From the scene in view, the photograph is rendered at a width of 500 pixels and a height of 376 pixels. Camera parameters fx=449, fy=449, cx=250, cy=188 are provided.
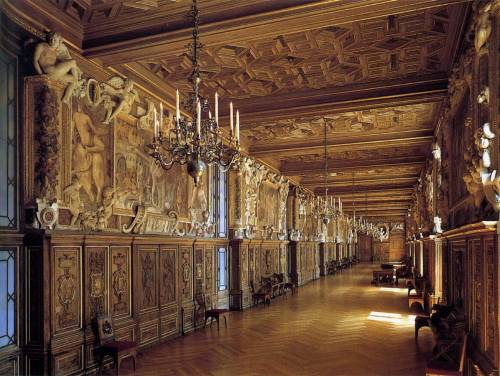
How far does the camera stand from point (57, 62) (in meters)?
5.89


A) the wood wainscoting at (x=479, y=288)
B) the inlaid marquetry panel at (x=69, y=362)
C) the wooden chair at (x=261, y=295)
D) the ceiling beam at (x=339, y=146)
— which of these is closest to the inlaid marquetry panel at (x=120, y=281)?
the inlaid marquetry panel at (x=69, y=362)

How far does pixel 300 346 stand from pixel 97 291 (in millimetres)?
3714

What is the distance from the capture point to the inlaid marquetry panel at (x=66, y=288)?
5832 millimetres

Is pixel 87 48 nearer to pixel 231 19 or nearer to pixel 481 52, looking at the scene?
pixel 231 19

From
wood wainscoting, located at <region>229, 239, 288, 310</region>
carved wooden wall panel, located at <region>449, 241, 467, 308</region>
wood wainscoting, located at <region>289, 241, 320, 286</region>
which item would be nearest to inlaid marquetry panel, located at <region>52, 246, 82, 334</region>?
carved wooden wall panel, located at <region>449, 241, 467, 308</region>

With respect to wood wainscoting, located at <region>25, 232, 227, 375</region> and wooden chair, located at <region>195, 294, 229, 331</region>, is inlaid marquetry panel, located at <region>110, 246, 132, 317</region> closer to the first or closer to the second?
wood wainscoting, located at <region>25, 232, 227, 375</region>

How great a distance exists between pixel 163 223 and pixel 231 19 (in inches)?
173

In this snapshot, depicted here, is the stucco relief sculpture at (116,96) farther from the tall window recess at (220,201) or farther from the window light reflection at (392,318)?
the window light reflection at (392,318)

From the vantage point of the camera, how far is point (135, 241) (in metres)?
7.72

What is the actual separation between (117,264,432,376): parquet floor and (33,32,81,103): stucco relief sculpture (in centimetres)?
421

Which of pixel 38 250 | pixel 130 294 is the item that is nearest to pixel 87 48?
pixel 38 250

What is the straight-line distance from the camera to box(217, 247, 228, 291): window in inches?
465

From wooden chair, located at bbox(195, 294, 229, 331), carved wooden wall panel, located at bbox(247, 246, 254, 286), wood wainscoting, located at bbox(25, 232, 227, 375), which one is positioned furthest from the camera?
carved wooden wall panel, located at bbox(247, 246, 254, 286)

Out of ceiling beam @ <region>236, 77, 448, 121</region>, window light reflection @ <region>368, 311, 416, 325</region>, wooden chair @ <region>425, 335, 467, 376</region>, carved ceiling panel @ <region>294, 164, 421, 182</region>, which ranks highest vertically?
ceiling beam @ <region>236, 77, 448, 121</region>
